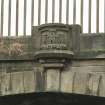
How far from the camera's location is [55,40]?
9625mm

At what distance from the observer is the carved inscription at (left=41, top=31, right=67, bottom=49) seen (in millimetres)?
9586

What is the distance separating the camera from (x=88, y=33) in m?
9.82

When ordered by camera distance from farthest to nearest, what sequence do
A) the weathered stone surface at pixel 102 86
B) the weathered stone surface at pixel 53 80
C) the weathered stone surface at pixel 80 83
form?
the weathered stone surface at pixel 53 80 < the weathered stone surface at pixel 80 83 < the weathered stone surface at pixel 102 86

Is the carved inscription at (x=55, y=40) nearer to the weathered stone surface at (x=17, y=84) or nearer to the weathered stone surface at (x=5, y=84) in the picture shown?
the weathered stone surface at (x=17, y=84)

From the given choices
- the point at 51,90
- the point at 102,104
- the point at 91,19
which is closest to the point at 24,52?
the point at 51,90

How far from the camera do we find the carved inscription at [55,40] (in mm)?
9586

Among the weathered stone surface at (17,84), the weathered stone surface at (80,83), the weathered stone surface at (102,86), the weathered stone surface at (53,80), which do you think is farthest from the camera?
the weathered stone surface at (17,84)

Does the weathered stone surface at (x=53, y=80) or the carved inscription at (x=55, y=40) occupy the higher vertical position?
the carved inscription at (x=55, y=40)

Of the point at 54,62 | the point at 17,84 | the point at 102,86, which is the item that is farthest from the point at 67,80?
the point at 17,84

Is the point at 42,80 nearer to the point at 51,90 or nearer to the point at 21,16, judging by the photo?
the point at 51,90

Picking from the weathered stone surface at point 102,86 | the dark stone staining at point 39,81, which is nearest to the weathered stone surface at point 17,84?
the dark stone staining at point 39,81

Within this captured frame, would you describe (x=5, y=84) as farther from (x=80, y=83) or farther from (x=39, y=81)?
(x=80, y=83)

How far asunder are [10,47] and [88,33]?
66.4 inches

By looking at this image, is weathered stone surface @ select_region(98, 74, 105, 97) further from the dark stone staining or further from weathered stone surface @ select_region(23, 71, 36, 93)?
weathered stone surface @ select_region(23, 71, 36, 93)
